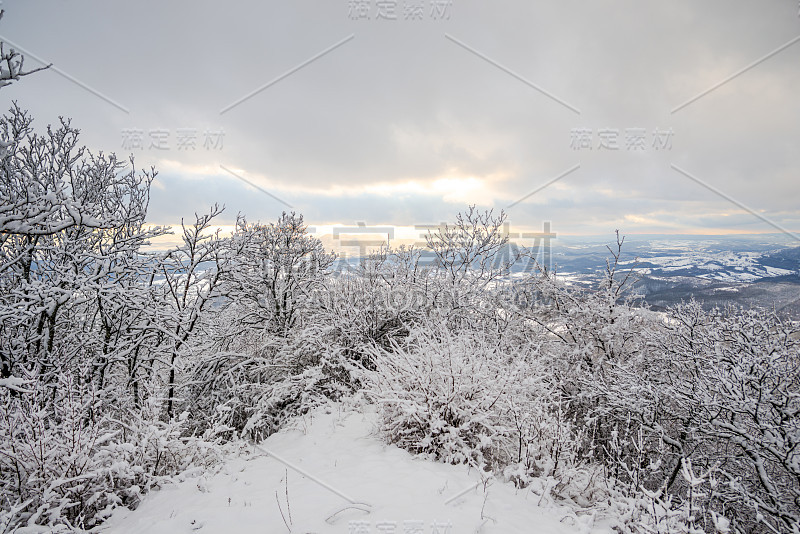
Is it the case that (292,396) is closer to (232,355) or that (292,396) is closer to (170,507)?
(232,355)

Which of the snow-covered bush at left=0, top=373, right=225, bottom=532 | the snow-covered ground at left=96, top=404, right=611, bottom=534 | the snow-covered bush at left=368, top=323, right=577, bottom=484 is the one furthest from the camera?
the snow-covered bush at left=368, top=323, right=577, bottom=484

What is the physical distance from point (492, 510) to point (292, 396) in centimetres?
536

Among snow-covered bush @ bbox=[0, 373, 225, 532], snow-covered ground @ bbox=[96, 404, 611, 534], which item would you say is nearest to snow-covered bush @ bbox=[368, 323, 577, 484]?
snow-covered ground @ bbox=[96, 404, 611, 534]

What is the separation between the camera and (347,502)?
10.4 ft

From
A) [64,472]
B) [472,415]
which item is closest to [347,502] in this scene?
[472,415]

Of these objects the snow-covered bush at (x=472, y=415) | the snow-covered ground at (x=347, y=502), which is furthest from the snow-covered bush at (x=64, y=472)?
the snow-covered bush at (x=472, y=415)

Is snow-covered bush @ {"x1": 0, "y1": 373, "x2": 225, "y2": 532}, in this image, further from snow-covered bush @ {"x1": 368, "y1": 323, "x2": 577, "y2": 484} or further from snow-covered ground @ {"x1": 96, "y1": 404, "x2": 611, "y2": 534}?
snow-covered bush @ {"x1": 368, "y1": 323, "x2": 577, "y2": 484}

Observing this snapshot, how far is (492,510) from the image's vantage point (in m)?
3.18

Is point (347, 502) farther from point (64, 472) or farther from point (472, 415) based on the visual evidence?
point (64, 472)

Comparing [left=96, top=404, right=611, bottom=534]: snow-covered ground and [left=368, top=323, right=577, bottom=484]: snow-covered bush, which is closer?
[left=96, top=404, right=611, bottom=534]: snow-covered ground

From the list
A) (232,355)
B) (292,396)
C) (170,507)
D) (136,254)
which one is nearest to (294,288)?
(232,355)

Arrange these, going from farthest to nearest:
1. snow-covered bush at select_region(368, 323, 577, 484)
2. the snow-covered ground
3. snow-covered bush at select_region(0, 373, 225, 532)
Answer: snow-covered bush at select_region(368, 323, 577, 484)
snow-covered bush at select_region(0, 373, 225, 532)
the snow-covered ground

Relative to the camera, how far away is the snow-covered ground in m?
2.90

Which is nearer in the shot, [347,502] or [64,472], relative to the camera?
[347,502]
